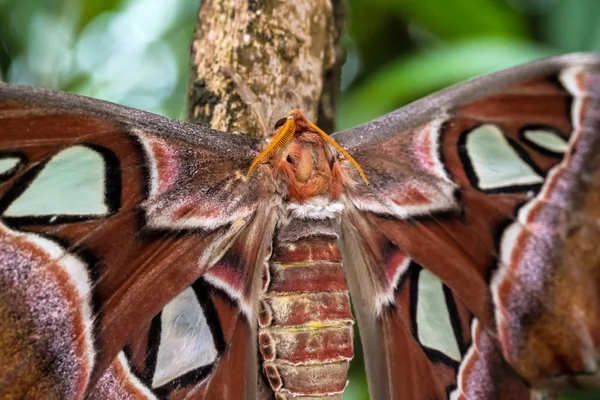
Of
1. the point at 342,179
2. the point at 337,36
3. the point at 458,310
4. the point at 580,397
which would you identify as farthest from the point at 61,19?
the point at 580,397

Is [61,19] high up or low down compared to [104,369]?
up

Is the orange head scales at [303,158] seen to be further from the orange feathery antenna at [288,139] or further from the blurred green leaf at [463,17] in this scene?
the blurred green leaf at [463,17]

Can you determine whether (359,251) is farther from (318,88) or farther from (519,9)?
(519,9)

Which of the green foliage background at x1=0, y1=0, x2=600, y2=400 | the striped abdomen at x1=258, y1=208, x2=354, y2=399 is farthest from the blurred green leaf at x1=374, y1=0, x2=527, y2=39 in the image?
the striped abdomen at x1=258, y1=208, x2=354, y2=399

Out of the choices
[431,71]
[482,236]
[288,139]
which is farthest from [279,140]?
[431,71]

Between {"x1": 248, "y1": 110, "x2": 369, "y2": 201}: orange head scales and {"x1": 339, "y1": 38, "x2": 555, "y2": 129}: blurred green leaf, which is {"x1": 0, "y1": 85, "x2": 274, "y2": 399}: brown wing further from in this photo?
{"x1": 339, "y1": 38, "x2": 555, "y2": 129}: blurred green leaf

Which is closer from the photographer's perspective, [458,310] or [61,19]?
[458,310]

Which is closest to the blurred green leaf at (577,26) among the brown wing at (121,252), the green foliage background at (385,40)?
the green foliage background at (385,40)
